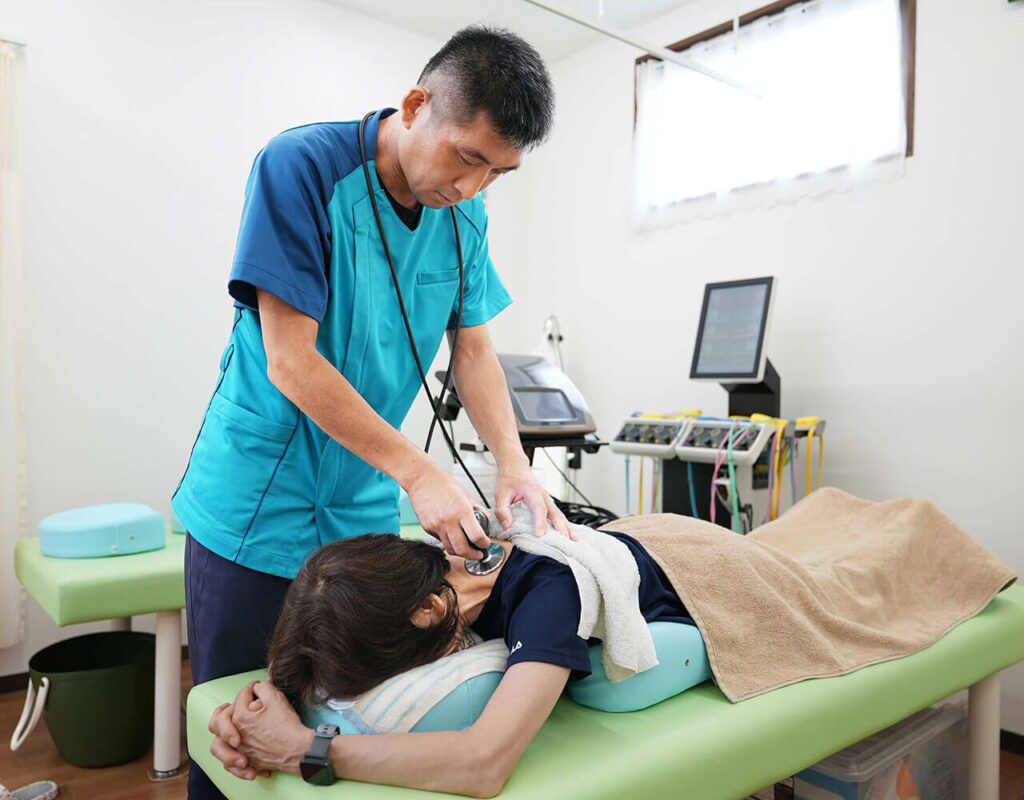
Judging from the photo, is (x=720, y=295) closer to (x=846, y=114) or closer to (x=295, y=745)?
(x=846, y=114)

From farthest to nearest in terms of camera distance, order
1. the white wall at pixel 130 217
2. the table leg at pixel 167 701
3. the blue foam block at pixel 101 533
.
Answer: the white wall at pixel 130 217, the blue foam block at pixel 101 533, the table leg at pixel 167 701

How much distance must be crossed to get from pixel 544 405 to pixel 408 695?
175 centimetres

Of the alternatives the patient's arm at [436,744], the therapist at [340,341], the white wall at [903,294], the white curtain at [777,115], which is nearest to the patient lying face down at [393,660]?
the patient's arm at [436,744]

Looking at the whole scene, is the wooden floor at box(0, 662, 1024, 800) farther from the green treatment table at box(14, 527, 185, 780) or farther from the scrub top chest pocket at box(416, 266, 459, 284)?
the scrub top chest pocket at box(416, 266, 459, 284)

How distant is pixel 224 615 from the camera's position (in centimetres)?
121

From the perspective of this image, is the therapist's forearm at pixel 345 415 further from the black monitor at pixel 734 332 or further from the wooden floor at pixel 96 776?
the black monitor at pixel 734 332

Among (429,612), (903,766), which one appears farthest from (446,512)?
(903,766)

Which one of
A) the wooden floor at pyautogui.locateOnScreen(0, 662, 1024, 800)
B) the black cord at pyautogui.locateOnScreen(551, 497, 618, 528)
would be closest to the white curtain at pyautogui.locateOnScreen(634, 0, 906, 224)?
the black cord at pyautogui.locateOnScreen(551, 497, 618, 528)

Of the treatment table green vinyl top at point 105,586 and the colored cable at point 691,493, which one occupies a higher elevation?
the colored cable at point 691,493

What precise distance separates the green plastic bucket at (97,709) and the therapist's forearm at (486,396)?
1.46m

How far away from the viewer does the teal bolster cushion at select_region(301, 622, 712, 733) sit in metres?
1.05

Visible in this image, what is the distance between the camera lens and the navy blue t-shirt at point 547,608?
106cm

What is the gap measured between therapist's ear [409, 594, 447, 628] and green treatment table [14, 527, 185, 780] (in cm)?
136

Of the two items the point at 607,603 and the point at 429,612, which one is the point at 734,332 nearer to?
the point at 607,603
